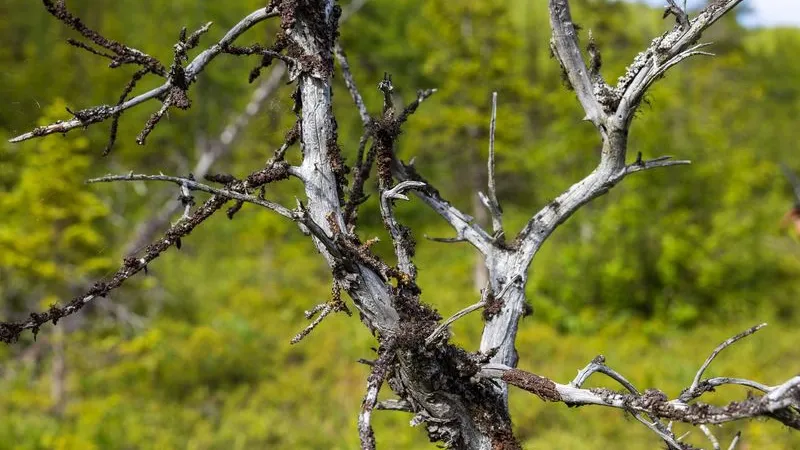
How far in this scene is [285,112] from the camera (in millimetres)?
2051

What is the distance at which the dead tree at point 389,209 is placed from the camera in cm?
171

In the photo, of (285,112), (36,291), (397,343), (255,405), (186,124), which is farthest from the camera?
(186,124)

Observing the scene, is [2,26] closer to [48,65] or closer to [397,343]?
[48,65]

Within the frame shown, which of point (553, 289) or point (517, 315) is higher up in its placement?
point (553, 289)

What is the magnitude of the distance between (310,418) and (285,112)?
240 inches

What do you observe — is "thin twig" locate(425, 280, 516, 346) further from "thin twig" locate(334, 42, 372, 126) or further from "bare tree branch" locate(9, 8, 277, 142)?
"bare tree branch" locate(9, 8, 277, 142)

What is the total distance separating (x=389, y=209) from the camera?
6.51ft

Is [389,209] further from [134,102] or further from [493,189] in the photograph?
[134,102]

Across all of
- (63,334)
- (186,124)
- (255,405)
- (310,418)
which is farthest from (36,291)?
(186,124)

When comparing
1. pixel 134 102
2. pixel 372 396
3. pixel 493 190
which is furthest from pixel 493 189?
pixel 134 102

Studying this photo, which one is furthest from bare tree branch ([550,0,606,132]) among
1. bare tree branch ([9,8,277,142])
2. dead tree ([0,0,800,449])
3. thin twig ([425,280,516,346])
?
bare tree branch ([9,8,277,142])

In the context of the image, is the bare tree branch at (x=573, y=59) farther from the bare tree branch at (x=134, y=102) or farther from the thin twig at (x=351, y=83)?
the bare tree branch at (x=134, y=102)

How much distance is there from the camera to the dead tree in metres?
1.71

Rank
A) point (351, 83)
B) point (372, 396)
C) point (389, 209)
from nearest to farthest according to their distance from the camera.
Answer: point (372, 396)
point (389, 209)
point (351, 83)
